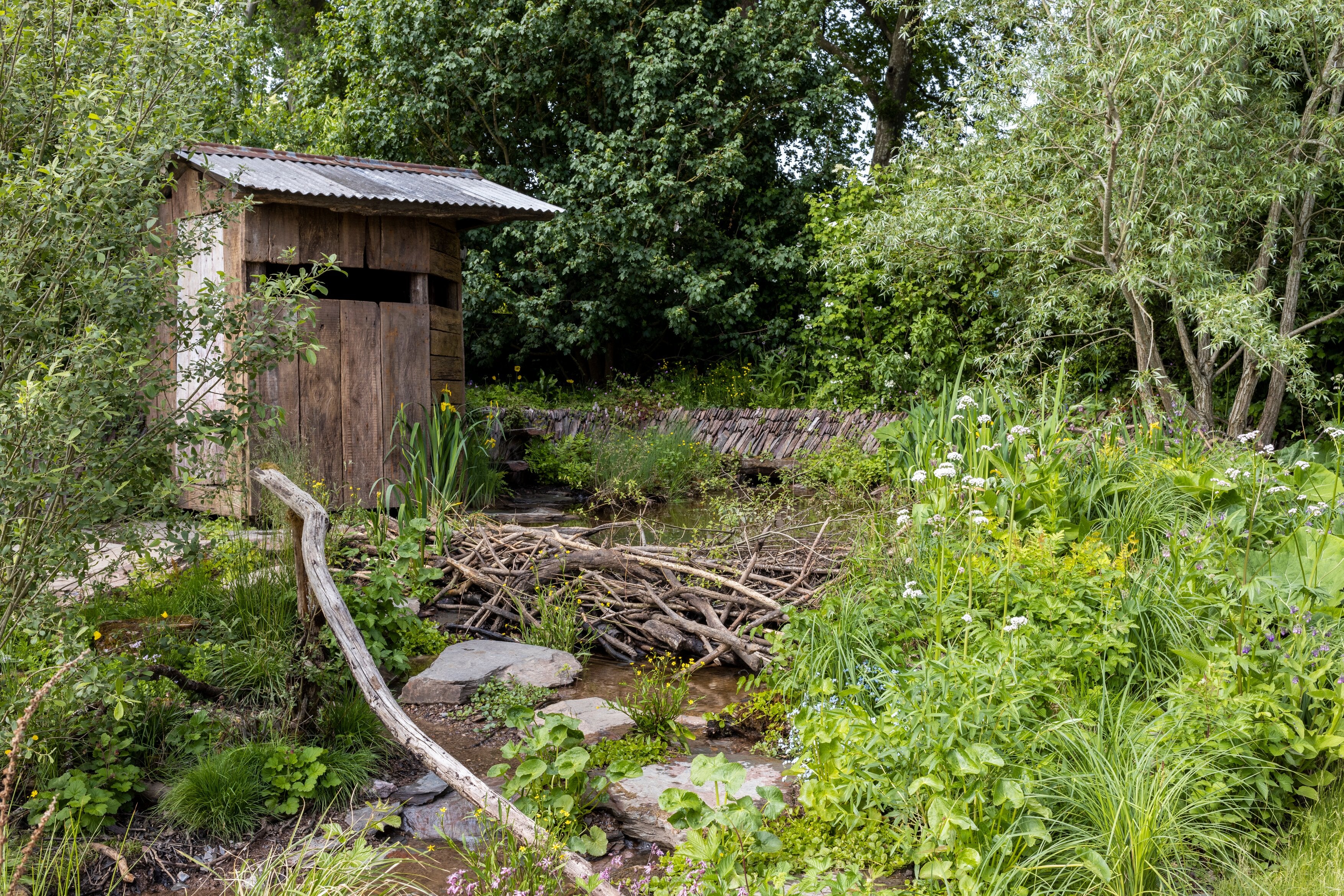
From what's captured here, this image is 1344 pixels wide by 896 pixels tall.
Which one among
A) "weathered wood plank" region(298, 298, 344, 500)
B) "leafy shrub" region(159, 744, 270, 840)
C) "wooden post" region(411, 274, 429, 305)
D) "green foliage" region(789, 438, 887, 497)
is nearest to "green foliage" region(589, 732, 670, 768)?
"leafy shrub" region(159, 744, 270, 840)

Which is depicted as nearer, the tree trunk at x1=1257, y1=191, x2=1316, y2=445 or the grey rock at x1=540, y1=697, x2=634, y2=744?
the grey rock at x1=540, y1=697, x2=634, y2=744

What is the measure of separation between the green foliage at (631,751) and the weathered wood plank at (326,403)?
14.6ft

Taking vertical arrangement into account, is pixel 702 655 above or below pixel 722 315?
below

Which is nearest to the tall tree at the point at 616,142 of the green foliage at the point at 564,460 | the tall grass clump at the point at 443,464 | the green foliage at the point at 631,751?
the green foliage at the point at 564,460

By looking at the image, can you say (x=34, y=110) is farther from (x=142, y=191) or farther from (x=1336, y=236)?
(x=1336, y=236)

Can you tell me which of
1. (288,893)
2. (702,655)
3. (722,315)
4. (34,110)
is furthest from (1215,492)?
(722,315)

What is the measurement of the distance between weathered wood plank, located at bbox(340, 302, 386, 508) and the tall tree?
5.66m

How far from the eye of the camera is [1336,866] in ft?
7.75

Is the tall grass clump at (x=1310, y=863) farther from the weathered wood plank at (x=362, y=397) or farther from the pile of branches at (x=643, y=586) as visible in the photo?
the weathered wood plank at (x=362, y=397)

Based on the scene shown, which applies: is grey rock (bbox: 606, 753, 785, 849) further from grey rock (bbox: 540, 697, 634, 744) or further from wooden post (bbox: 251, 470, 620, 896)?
grey rock (bbox: 540, 697, 634, 744)

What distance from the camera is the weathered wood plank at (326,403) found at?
7.27 meters

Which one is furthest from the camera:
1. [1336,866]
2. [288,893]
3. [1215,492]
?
[1215,492]

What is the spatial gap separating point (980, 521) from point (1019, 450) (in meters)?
1.33

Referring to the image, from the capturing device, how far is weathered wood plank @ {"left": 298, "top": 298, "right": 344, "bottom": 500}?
7.27 metres
